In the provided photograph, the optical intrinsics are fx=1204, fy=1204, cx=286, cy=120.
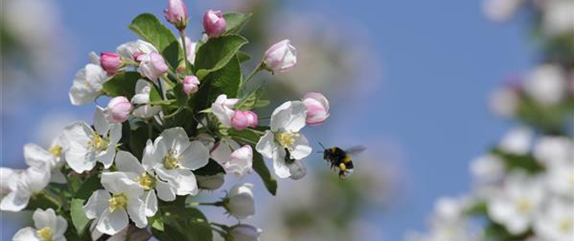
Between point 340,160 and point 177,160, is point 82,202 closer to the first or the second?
point 177,160

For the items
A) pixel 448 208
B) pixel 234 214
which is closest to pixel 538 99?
pixel 448 208

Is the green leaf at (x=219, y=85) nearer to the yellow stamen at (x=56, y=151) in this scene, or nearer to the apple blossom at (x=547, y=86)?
the yellow stamen at (x=56, y=151)

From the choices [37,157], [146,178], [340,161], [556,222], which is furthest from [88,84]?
[556,222]

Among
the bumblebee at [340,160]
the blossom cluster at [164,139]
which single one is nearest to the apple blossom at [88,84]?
the blossom cluster at [164,139]

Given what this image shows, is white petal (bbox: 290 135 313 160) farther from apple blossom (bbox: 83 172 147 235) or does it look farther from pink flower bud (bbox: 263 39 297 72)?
apple blossom (bbox: 83 172 147 235)

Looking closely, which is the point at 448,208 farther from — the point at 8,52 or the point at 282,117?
the point at 8,52

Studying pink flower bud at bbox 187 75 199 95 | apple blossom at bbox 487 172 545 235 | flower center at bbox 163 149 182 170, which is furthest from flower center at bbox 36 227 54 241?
apple blossom at bbox 487 172 545 235
